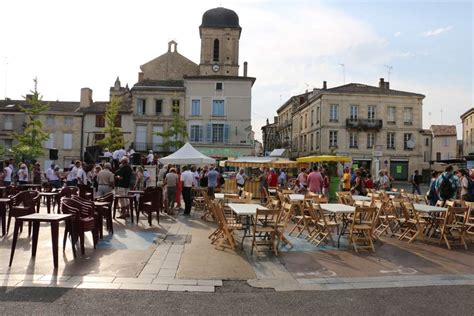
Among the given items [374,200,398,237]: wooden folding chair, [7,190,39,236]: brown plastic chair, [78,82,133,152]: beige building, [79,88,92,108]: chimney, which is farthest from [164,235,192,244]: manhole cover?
[79,88,92,108]: chimney

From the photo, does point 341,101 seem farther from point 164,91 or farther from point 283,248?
point 283,248

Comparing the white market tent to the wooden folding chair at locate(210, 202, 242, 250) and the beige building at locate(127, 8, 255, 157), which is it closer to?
the wooden folding chair at locate(210, 202, 242, 250)

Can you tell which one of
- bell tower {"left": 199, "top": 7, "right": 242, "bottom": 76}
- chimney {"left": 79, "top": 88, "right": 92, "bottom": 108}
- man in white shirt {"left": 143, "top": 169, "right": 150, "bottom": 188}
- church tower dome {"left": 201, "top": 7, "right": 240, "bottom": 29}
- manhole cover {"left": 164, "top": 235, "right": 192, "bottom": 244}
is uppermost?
church tower dome {"left": 201, "top": 7, "right": 240, "bottom": 29}

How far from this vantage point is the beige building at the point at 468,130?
4843 cm

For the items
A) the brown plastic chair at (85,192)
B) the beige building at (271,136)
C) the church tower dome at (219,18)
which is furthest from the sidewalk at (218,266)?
the beige building at (271,136)

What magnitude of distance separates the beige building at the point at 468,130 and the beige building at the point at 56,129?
4215 centimetres

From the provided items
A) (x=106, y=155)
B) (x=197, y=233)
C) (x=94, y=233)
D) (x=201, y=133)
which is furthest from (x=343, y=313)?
(x=201, y=133)

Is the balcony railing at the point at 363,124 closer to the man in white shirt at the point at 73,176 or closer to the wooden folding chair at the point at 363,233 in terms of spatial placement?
the man in white shirt at the point at 73,176

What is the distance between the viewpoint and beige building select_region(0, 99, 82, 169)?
42250mm

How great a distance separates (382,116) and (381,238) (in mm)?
34682

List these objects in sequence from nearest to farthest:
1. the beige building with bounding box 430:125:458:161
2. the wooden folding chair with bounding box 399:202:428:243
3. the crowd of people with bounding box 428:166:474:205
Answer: the wooden folding chair with bounding box 399:202:428:243 → the crowd of people with bounding box 428:166:474:205 → the beige building with bounding box 430:125:458:161

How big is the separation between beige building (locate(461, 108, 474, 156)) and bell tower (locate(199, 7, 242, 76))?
27576mm

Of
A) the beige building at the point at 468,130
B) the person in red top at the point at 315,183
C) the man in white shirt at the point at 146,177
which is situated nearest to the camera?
the person in red top at the point at 315,183

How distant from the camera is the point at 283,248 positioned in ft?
26.1
